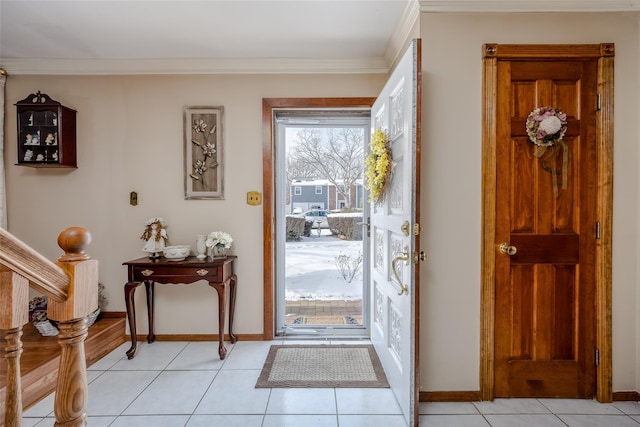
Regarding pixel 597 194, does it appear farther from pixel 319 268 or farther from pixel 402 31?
pixel 319 268

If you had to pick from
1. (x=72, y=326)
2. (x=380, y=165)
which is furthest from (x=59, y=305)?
(x=380, y=165)

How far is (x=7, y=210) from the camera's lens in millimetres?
3191

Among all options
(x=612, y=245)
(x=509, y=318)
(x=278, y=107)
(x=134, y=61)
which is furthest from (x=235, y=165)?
(x=612, y=245)

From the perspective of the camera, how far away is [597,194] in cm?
220

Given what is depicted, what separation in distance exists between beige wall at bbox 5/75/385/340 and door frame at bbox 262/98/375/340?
58 mm

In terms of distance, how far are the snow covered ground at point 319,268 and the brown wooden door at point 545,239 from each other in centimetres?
161

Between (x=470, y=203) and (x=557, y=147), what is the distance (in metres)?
0.62

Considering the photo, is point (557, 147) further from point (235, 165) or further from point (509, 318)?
point (235, 165)

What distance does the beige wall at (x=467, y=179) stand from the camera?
2182mm

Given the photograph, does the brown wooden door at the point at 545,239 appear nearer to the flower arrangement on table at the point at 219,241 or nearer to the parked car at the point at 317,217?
the parked car at the point at 317,217

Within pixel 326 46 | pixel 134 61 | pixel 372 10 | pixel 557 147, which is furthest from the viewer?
pixel 134 61

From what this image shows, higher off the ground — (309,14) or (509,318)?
(309,14)

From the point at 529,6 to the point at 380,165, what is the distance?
132 cm

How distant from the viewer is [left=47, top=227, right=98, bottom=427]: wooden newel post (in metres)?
0.95
